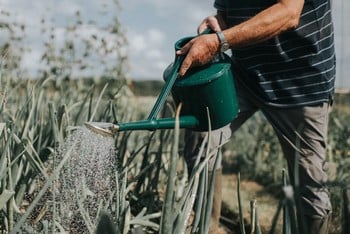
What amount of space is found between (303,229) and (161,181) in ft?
6.11

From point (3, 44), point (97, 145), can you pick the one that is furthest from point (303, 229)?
point (3, 44)

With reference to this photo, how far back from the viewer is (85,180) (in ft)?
6.18

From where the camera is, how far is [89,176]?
6.35 feet

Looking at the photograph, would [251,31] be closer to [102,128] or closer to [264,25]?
[264,25]

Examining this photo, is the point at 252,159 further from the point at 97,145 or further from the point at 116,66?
the point at 97,145

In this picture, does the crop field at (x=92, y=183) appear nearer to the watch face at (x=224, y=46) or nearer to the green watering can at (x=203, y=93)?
the green watering can at (x=203, y=93)

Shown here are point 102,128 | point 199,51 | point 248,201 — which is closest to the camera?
point 102,128

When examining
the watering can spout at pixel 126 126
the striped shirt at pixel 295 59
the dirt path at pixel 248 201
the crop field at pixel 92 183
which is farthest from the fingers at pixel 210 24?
the dirt path at pixel 248 201

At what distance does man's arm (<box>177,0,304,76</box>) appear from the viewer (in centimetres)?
183

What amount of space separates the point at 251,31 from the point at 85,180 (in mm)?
708

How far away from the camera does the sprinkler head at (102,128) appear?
154 centimetres

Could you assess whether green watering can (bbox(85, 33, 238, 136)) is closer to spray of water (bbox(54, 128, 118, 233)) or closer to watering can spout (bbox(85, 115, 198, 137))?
watering can spout (bbox(85, 115, 198, 137))

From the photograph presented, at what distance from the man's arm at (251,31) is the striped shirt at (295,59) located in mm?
255

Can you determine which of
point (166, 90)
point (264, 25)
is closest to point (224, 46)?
point (264, 25)
